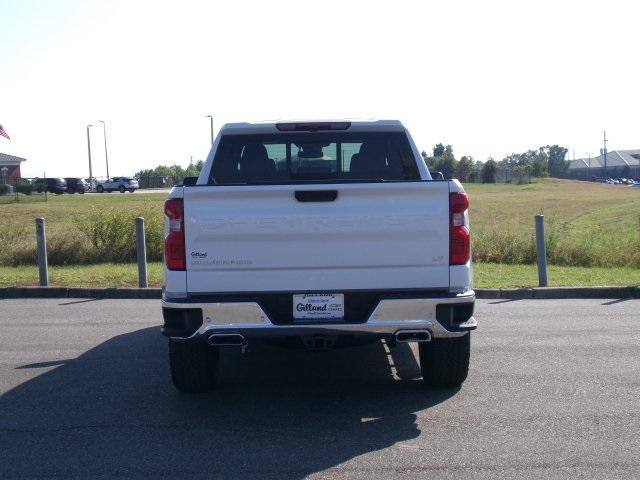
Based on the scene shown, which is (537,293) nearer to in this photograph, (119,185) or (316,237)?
(316,237)

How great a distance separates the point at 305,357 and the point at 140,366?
5.29ft

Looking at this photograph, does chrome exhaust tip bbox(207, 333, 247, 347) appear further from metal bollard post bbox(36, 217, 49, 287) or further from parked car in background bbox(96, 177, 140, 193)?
parked car in background bbox(96, 177, 140, 193)

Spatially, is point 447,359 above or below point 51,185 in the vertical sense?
below

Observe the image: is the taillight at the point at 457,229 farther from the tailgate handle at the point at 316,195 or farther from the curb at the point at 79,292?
the curb at the point at 79,292

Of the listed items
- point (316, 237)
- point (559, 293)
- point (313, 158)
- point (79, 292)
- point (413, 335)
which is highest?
point (313, 158)

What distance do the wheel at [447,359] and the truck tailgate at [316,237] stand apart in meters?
0.97

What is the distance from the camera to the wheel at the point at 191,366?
6062 millimetres

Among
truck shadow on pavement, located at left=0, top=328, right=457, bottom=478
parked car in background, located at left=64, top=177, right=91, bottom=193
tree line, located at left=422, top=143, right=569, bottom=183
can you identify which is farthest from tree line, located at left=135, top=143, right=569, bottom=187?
truck shadow on pavement, located at left=0, top=328, right=457, bottom=478

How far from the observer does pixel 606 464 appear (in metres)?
4.64

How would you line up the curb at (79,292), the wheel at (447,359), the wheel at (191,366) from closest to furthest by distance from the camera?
the wheel at (191,366)
the wheel at (447,359)
the curb at (79,292)

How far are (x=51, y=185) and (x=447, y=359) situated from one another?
196 feet

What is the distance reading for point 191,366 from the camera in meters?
6.11

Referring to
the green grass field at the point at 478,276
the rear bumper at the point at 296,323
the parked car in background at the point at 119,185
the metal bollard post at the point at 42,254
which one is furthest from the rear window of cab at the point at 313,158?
the parked car in background at the point at 119,185

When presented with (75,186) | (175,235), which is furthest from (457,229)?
(75,186)
